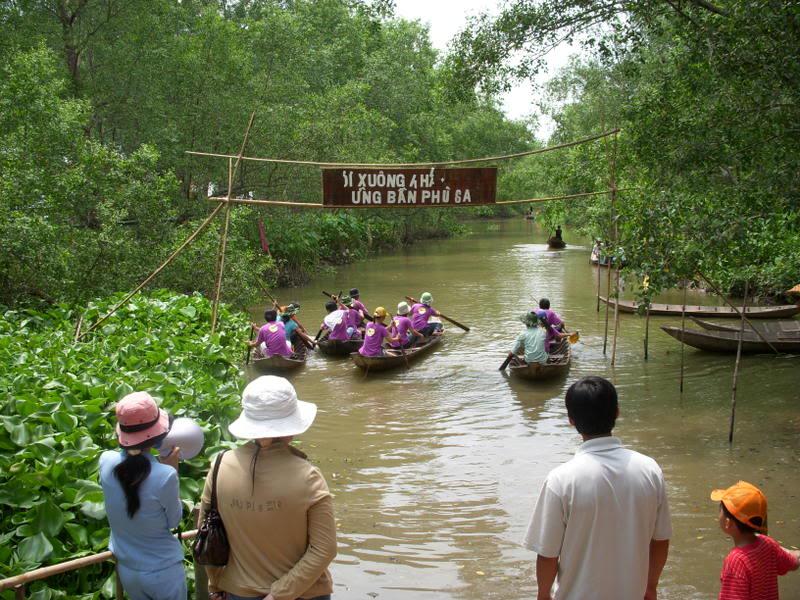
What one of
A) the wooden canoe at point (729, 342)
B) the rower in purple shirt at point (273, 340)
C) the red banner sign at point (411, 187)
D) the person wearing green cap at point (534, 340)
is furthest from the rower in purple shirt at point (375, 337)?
the wooden canoe at point (729, 342)

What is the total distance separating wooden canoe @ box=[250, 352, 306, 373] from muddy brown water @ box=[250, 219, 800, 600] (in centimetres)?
33

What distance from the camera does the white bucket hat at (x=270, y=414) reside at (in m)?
2.96

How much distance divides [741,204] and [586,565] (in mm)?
7643

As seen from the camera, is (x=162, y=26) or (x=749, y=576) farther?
(x=162, y=26)

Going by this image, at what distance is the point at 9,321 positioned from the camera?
8.84 metres

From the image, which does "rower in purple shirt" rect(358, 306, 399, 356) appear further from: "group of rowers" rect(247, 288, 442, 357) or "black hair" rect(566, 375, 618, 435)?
"black hair" rect(566, 375, 618, 435)

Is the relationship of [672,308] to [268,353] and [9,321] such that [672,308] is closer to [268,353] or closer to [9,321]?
[268,353]

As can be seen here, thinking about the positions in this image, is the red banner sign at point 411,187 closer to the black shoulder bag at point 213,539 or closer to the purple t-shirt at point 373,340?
the purple t-shirt at point 373,340

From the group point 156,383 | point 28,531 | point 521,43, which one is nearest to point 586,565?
point 28,531

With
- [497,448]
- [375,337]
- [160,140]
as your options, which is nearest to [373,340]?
[375,337]

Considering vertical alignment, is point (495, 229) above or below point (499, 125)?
below

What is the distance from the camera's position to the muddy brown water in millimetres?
6332

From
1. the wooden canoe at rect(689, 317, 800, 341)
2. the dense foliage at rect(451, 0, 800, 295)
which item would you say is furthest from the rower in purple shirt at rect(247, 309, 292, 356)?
the wooden canoe at rect(689, 317, 800, 341)

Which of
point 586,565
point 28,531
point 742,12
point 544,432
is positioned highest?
point 742,12
